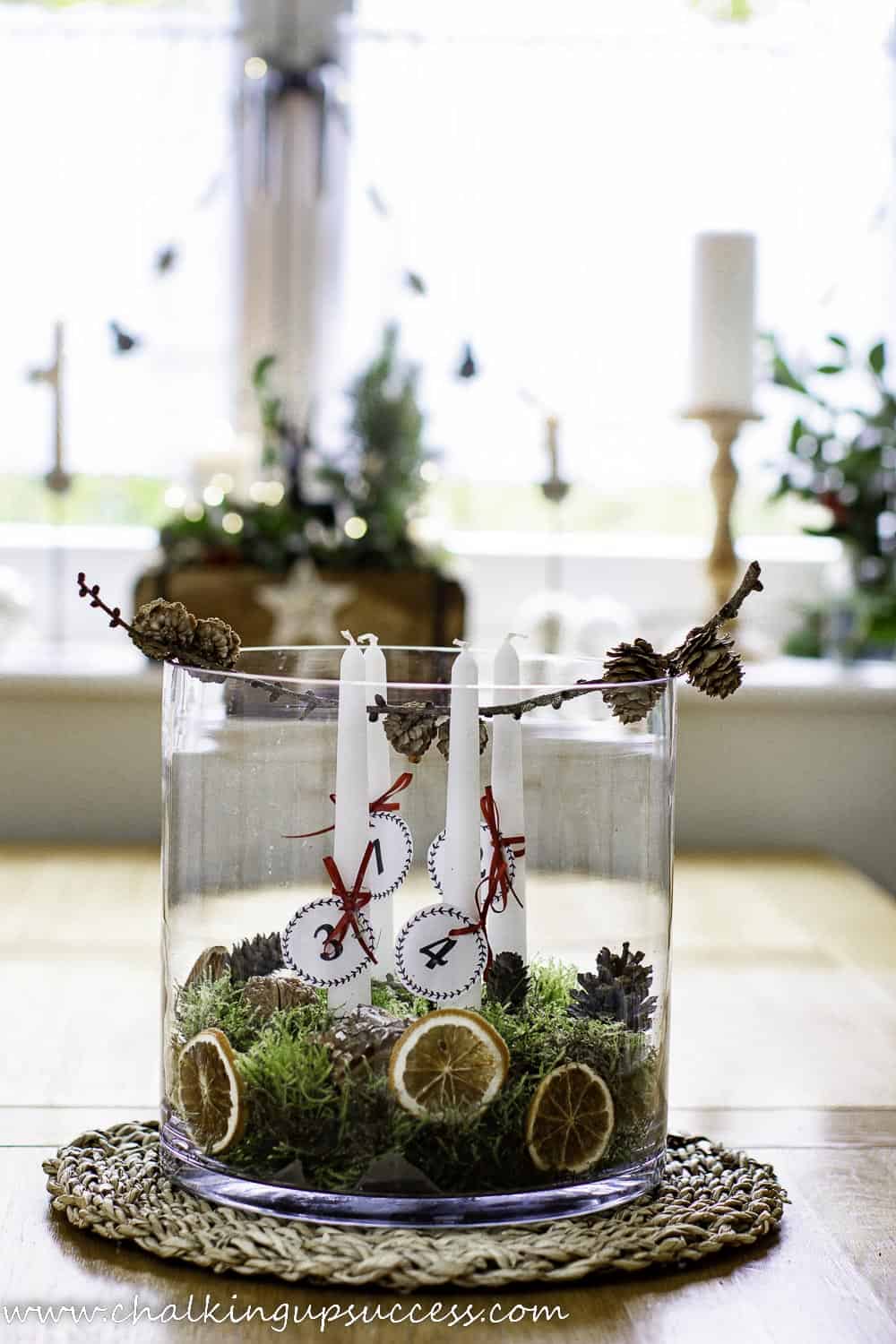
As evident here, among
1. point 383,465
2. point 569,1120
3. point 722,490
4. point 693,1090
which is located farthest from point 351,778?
point 383,465

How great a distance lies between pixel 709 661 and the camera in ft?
1.59

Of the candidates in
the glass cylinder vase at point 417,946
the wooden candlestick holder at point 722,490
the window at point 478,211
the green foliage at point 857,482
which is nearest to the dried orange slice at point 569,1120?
the glass cylinder vase at point 417,946

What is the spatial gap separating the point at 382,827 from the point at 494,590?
8.57 feet

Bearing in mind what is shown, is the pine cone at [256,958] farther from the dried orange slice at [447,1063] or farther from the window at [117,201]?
the window at [117,201]

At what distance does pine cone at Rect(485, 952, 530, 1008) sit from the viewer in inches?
17.9

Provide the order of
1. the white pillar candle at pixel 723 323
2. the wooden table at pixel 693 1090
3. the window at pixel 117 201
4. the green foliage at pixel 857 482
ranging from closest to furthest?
the wooden table at pixel 693 1090
the white pillar candle at pixel 723 323
the green foliage at pixel 857 482
the window at pixel 117 201

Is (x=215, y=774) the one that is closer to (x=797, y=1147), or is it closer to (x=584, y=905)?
(x=584, y=905)

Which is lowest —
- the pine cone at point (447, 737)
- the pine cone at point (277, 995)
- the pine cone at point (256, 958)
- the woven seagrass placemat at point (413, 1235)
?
the woven seagrass placemat at point (413, 1235)

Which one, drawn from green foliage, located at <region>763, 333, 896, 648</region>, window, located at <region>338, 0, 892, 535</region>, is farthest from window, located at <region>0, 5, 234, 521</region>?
green foliage, located at <region>763, 333, 896, 648</region>

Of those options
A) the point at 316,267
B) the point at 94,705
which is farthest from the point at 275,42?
the point at 94,705

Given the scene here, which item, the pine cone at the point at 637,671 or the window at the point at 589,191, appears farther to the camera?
the window at the point at 589,191

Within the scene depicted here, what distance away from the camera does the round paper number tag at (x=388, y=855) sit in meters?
0.45

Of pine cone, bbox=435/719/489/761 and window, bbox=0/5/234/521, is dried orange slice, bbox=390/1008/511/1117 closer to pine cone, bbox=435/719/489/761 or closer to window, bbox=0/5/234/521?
pine cone, bbox=435/719/489/761

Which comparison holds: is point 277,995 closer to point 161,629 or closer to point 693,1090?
point 161,629
